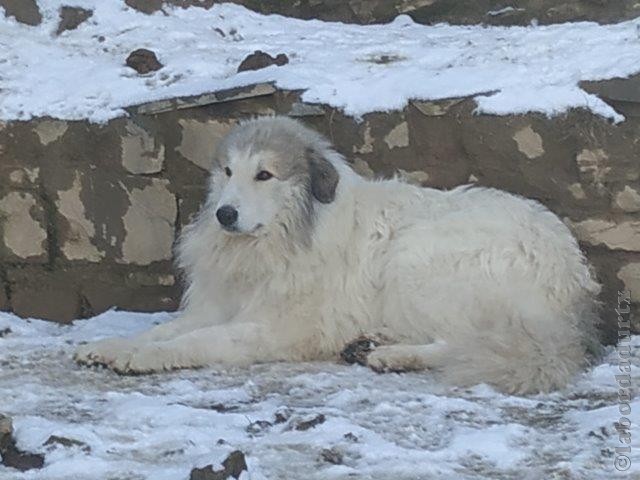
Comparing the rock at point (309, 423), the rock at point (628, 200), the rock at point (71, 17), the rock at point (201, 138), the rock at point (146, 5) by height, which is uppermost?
the rock at point (146, 5)

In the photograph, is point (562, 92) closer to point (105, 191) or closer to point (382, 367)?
point (382, 367)

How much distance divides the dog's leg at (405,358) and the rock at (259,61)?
81.5 inches

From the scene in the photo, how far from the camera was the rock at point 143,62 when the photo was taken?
6852 millimetres

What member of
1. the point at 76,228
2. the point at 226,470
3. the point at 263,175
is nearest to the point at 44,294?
the point at 76,228

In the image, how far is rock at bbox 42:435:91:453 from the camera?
396 centimetres

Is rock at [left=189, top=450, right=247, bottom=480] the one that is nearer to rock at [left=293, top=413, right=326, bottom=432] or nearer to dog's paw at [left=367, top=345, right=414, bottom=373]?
rock at [left=293, top=413, right=326, bottom=432]

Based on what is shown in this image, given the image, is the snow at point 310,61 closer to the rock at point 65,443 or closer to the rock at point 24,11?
the rock at point 24,11

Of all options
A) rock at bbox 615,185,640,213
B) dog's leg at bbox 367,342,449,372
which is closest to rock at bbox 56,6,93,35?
dog's leg at bbox 367,342,449,372

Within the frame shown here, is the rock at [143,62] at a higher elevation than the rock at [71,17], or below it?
below

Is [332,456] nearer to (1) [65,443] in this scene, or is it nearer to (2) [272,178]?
(1) [65,443]

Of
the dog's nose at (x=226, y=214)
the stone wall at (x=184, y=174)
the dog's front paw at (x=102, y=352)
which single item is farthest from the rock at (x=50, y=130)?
the dog's front paw at (x=102, y=352)

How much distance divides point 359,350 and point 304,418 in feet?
3.85

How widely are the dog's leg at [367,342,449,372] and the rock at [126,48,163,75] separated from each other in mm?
2443

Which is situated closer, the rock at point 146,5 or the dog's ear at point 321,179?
the dog's ear at point 321,179
